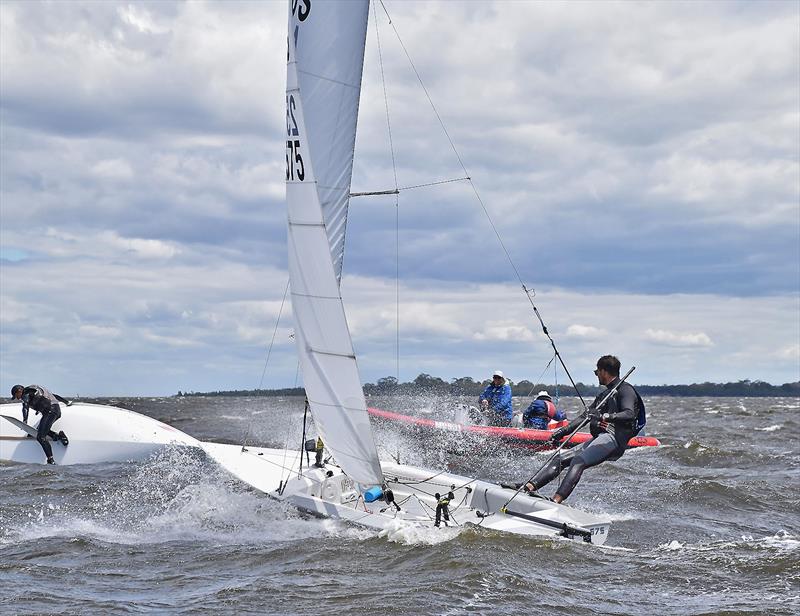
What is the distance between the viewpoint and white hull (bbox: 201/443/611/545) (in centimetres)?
823

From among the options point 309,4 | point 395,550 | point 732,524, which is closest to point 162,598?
point 395,550

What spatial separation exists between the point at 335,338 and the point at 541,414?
1016cm

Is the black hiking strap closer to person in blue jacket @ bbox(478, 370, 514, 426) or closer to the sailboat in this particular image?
the sailboat

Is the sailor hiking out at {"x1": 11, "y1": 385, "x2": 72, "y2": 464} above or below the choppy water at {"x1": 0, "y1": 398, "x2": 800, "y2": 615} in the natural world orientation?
above

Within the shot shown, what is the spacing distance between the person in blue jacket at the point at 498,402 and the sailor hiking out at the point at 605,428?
8784 mm

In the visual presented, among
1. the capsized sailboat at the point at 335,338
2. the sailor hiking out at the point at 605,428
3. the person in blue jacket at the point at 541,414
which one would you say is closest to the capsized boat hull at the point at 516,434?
the person in blue jacket at the point at 541,414

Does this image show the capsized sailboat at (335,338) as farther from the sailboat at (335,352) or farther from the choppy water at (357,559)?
the choppy water at (357,559)

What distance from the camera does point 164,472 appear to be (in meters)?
14.3

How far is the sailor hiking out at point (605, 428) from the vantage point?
870 cm

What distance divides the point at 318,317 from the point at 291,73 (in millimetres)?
2599

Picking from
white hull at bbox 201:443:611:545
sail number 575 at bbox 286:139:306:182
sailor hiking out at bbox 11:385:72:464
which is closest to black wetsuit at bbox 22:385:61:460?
Answer: sailor hiking out at bbox 11:385:72:464

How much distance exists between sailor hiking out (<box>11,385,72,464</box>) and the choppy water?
301cm

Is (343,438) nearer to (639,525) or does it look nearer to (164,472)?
(639,525)

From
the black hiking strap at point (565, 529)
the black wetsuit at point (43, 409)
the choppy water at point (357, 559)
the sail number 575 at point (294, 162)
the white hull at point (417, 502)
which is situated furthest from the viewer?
the black wetsuit at point (43, 409)
